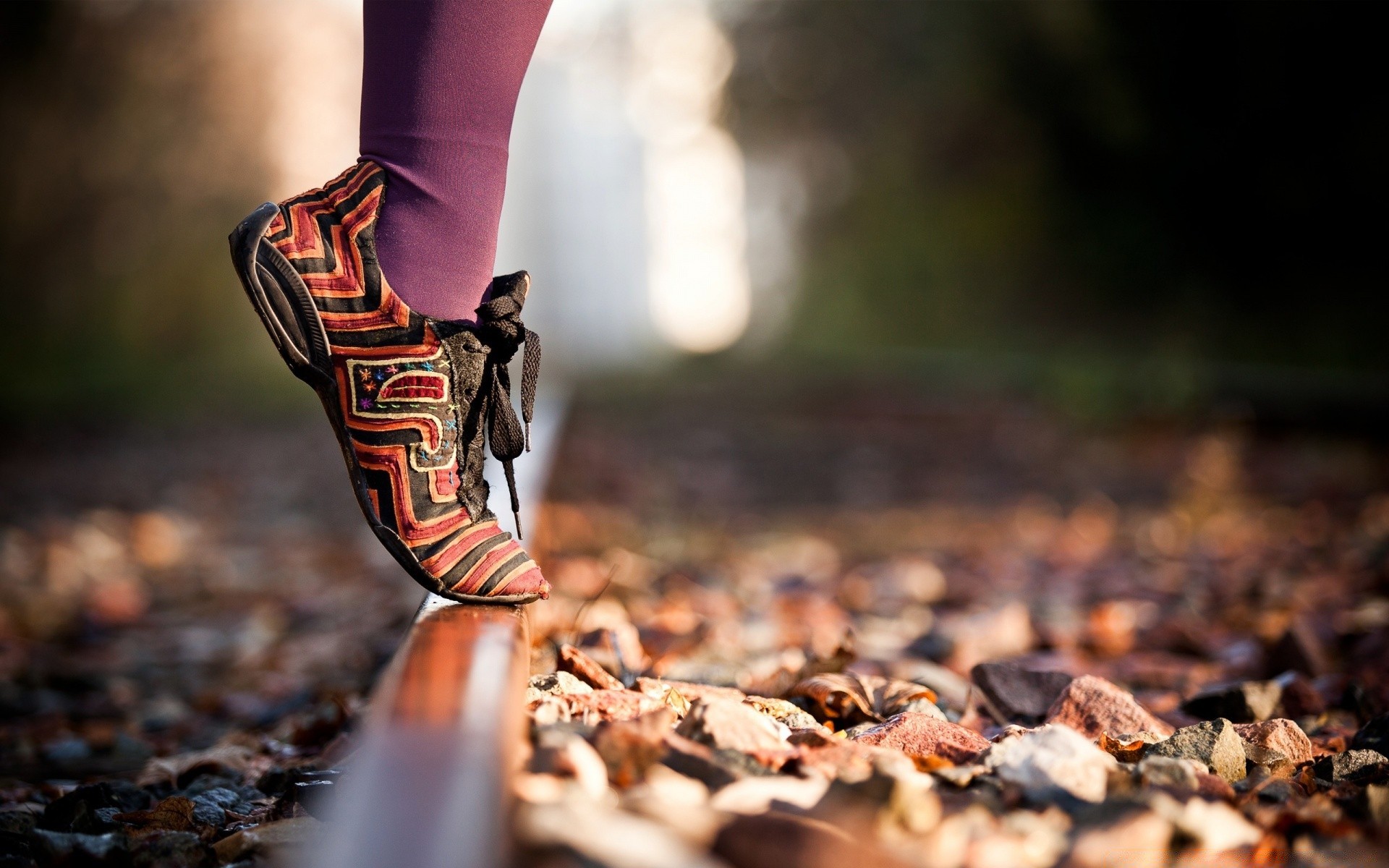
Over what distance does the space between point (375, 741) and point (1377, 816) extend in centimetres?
77

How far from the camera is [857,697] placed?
4.15 feet

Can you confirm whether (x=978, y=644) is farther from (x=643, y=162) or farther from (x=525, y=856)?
(x=643, y=162)

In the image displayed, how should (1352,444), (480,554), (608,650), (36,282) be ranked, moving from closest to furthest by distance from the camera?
(480,554)
(608,650)
(1352,444)
(36,282)

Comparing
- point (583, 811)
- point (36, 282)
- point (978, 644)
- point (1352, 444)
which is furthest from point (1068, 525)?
point (36, 282)

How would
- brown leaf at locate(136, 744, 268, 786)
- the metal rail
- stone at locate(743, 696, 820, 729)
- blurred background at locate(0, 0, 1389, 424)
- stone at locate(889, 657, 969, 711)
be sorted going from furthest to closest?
blurred background at locate(0, 0, 1389, 424) → stone at locate(889, 657, 969, 711) → brown leaf at locate(136, 744, 268, 786) → stone at locate(743, 696, 820, 729) → the metal rail

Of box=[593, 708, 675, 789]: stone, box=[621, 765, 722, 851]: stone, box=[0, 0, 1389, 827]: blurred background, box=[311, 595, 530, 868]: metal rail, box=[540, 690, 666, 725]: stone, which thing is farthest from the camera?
box=[0, 0, 1389, 827]: blurred background

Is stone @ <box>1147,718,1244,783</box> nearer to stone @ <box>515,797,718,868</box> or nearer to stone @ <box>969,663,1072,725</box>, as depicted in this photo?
stone @ <box>969,663,1072,725</box>

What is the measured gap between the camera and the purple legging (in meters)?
1.26

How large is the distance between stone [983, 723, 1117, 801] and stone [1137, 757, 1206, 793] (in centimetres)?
3

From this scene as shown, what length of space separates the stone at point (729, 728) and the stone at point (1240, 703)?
0.74 meters

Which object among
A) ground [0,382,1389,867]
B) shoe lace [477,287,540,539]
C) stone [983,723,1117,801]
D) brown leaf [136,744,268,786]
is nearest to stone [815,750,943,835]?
ground [0,382,1389,867]

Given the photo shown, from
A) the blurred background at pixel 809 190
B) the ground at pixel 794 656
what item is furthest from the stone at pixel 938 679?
the blurred background at pixel 809 190

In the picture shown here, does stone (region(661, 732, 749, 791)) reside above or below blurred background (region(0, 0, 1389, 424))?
below

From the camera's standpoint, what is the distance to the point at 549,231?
16125mm
